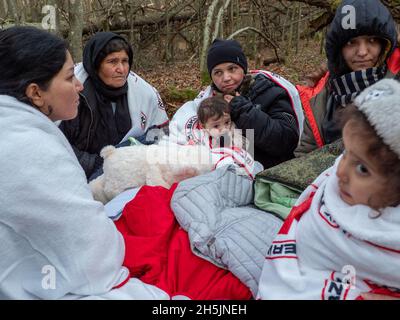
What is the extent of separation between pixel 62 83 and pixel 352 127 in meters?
1.30

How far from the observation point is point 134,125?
3436mm

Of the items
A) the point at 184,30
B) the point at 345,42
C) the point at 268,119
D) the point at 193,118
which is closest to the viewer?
the point at 345,42

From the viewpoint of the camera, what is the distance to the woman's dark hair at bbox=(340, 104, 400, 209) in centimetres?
116

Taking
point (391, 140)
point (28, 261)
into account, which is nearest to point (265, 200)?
point (391, 140)

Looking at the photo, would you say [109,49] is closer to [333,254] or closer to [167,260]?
[167,260]

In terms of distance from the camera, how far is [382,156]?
1.16 metres

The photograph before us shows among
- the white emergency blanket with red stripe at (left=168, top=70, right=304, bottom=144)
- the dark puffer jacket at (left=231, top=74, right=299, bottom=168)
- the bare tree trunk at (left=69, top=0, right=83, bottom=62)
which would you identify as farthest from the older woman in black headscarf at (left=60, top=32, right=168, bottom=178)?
the bare tree trunk at (left=69, top=0, right=83, bottom=62)

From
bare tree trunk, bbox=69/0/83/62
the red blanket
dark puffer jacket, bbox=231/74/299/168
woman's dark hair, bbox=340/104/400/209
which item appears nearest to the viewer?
woman's dark hair, bbox=340/104/400/209

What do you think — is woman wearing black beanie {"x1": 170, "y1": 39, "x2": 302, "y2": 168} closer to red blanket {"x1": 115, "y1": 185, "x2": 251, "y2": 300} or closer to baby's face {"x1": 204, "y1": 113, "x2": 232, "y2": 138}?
baby's face {"x1": 204, "y1": 113, "x2": 232, "y2": 138}

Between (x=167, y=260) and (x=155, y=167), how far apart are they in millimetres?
834

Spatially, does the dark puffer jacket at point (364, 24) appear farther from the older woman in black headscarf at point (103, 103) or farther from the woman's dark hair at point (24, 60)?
the older woman in black headscarf at point (103, 103)

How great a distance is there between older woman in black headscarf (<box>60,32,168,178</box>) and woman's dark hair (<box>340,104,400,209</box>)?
2.37 metres

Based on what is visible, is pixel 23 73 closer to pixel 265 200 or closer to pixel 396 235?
pixel 265 200

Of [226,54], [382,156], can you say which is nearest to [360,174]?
[382,156]
